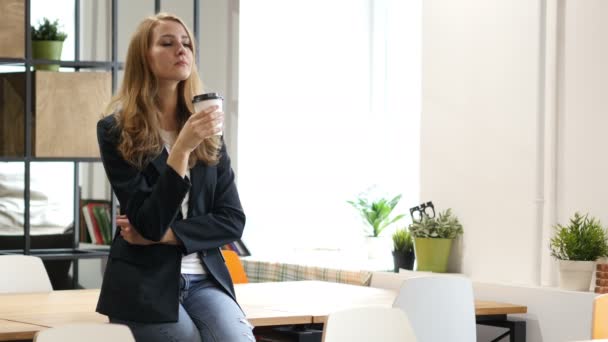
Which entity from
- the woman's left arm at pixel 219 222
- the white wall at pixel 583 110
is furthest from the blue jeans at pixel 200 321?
the white wall at pixel 583 110

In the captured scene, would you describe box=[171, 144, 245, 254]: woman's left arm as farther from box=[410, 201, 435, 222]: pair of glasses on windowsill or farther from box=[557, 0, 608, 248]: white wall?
box=[410, 201, 435, 222]: pair of glasses on windowsill

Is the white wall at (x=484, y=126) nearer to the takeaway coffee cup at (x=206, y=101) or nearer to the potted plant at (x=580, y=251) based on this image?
the potted plant at (x=580, y=251)

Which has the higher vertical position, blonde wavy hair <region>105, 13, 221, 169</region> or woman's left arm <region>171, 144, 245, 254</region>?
blonde wavy hair <region>105, 13, 221, 169</region>

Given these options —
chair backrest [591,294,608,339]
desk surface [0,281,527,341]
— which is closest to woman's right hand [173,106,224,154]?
desk surface [0,281,527,341]

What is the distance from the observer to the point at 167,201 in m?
2.53

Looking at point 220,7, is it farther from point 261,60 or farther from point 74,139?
point 74,139

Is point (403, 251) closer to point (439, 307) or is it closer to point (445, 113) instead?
point (445, 113)

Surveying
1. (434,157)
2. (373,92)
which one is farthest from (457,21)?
(373,92)

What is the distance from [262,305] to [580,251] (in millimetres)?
1250

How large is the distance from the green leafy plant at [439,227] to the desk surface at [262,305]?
42 cm

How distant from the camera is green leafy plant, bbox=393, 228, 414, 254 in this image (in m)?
4.74

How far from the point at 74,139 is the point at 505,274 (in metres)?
2.17

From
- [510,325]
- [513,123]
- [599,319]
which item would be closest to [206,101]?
[599,319]

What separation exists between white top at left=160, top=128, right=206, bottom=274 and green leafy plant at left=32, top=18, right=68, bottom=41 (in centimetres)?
236
